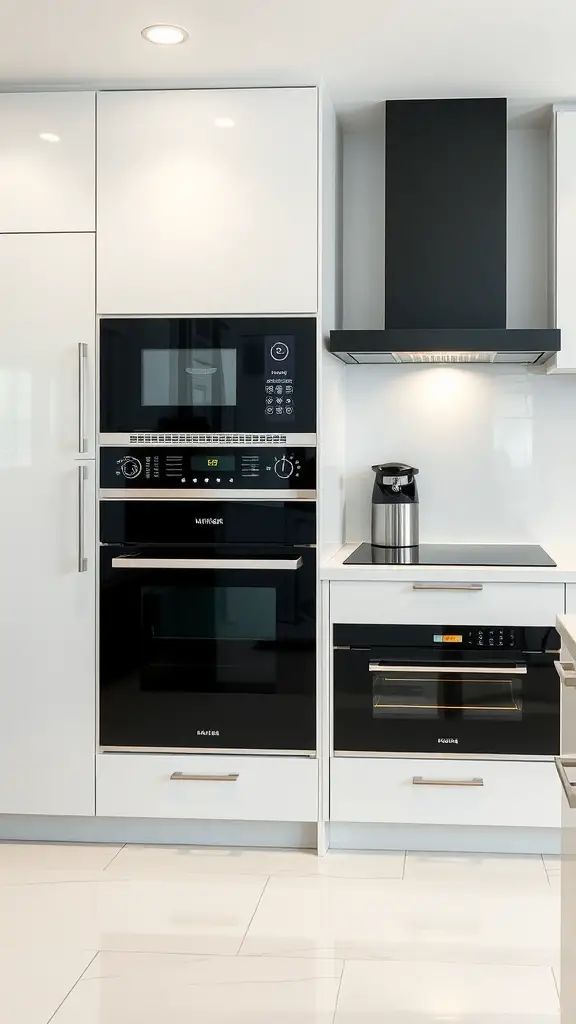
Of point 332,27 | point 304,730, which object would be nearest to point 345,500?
point 304,730

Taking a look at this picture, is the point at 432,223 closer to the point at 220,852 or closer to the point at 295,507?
the point at 295,507

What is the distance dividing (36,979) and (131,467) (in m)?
1.47

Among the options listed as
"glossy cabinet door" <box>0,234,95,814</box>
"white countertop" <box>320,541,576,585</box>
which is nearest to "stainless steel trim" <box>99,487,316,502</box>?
"glossy cabinet door" <box>0,234,95,814</box>

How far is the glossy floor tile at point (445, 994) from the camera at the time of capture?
223 cm

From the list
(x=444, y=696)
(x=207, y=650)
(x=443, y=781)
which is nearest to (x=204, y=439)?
(x=207, y=650)

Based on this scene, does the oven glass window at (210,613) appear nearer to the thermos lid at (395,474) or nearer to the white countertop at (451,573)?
the white countertop at (451,573)

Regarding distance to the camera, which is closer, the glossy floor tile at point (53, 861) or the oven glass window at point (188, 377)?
the glossy floor tile at point (53, 861)

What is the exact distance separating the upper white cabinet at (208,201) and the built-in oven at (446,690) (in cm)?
108

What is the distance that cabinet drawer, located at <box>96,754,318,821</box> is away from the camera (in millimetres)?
3143

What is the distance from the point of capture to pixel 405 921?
2682mm

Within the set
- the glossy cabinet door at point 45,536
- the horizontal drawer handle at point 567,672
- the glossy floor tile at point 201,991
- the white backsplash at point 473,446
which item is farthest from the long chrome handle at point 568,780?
the white backsplash at point 473,446

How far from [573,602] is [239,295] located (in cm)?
138

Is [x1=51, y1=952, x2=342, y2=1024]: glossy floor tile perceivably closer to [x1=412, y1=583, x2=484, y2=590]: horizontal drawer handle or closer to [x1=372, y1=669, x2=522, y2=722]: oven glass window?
[x1=372, y1=669, x2=522, y2=722]: oven glass window

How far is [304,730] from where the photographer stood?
10.3 feet
